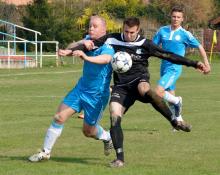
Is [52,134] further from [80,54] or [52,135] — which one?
[80,54]

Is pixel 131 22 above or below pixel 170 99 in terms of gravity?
above

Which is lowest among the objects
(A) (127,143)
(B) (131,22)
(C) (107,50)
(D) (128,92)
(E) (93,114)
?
(A) (127,143)

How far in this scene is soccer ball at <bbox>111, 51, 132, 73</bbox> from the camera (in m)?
9.43

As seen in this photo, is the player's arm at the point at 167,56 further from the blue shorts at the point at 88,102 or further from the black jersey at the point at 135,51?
the blue shorts at the point at 88,102

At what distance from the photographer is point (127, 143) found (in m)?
11.6

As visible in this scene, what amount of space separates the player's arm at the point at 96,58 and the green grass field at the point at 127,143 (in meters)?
1.29

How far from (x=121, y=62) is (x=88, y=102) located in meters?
0.69

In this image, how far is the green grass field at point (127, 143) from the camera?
29.9ft

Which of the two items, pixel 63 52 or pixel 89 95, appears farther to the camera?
pixel 89 95

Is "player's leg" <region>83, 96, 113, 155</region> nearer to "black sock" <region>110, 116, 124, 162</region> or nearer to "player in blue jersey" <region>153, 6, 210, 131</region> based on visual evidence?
"black sock" <region>110, 116, 124, 162</region>

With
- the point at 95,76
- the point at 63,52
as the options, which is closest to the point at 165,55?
the point at 95,76

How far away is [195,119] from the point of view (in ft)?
50.4

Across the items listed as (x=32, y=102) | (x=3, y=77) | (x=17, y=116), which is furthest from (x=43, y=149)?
(x=3, y=77)

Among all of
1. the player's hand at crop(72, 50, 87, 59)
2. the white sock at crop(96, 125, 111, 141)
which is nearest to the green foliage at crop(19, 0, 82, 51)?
the white sock at crop(96, 125, 111, 141)
